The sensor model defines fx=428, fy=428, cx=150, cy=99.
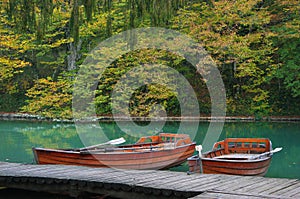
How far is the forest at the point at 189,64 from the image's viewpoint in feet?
61.6

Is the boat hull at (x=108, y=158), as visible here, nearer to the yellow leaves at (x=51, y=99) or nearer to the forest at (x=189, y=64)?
the forest at (x=189, y=64)

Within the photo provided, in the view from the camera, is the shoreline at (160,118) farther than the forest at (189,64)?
No

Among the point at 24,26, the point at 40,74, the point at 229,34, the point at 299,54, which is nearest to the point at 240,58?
the point at 229,34

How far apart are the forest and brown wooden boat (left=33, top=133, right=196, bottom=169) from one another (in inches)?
400

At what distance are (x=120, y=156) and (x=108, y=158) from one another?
215 mm

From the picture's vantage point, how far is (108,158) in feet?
24.6

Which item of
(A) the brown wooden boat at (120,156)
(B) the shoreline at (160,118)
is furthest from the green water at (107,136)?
(B) the shoreline at (160,118)

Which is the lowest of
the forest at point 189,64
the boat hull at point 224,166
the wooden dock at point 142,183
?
the boat hull at point 224,166

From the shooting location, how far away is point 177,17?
1989 cm

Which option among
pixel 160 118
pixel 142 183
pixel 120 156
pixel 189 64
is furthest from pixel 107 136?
pixel 142 183

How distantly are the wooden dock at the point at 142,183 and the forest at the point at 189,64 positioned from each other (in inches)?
496

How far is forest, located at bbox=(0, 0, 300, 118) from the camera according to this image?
18.8 m

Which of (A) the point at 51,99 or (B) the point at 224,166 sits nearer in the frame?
(B) the point at 224,166

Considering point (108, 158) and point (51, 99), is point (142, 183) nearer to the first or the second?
point (108, 158)
